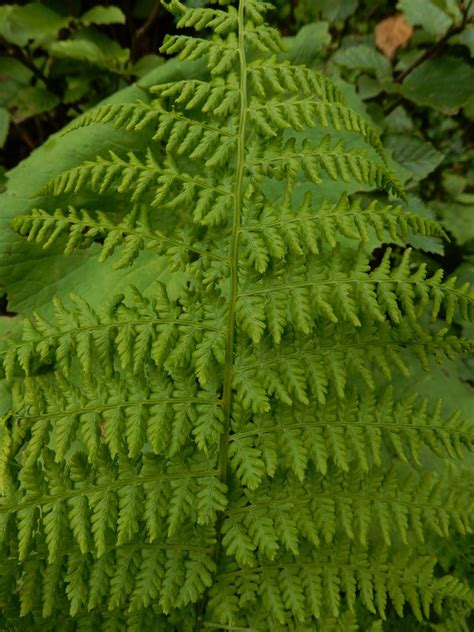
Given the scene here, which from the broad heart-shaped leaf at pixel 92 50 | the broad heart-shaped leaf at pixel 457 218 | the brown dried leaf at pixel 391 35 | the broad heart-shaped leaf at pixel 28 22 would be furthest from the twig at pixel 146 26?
the broad heart-shaped leaf at pixel 457 218

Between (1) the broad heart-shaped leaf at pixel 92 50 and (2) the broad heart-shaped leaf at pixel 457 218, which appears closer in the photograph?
(2) the broad heart-shaped leaf at pixel 457 218

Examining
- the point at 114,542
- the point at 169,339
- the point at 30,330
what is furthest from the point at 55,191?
the point at 114,542

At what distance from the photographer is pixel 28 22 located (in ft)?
7.94

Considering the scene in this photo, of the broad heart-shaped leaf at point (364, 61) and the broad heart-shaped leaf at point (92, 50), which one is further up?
the broad heart-shaped leaf at point (364, 61)

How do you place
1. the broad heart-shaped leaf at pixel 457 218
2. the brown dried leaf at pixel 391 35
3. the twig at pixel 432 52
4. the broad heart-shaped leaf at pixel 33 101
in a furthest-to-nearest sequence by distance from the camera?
the brown dried leaf at pixel 391 35 → the broad heart-shaped leaf at pixel 33 101 → the twig at pixel 432 52 → the broad heart-shaped leaf at pixel 457 218

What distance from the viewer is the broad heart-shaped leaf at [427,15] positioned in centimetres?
230

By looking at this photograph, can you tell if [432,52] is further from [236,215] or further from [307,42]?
[236,215]

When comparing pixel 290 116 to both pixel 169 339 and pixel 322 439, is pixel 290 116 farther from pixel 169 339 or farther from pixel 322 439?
pixel 322 439

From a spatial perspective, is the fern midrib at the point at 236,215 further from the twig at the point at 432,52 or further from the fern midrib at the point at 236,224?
the twig at the point at 432,52

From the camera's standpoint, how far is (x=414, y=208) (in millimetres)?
2148

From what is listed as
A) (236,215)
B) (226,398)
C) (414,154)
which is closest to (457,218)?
(414,154)

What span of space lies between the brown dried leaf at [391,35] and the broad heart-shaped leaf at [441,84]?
0.56 m

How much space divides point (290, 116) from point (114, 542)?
3.40ft

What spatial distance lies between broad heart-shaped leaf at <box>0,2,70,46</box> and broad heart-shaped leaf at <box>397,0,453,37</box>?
151cm
